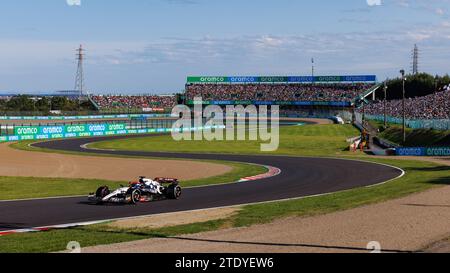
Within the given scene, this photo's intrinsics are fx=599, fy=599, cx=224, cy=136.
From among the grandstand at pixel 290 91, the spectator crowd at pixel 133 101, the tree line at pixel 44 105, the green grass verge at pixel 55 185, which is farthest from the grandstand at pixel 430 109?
the tree line at pixel 44 105

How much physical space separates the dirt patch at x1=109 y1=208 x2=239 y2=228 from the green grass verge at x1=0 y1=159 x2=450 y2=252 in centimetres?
53

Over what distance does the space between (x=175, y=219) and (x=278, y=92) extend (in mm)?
142683

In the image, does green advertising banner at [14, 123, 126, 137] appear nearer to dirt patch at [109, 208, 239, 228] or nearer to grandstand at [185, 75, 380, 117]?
dirt patch at [109, 208, 239, 228]

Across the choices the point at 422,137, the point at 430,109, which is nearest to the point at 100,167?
the point at 422,137

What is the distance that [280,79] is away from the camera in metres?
162

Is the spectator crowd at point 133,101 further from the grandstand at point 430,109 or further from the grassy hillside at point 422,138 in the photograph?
the grassy hillside at point 422,138

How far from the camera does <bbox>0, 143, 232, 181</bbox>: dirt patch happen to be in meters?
36.2

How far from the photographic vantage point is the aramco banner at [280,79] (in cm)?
15125

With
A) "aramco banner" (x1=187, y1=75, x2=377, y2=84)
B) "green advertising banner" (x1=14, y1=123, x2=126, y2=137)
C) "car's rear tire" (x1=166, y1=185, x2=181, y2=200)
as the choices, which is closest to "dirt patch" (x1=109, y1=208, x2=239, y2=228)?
"car's rear tire" (x1=166, y1=185, x2=181, y2=200)

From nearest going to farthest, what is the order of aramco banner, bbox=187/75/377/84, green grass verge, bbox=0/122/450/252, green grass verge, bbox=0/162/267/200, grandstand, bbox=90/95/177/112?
green grass verge, bbox=0/122/450/252, green grass verge, bbox=0/162/267/200, aramco banner, bbox=187/75/377/84, grandstand, bbox=90/95/177/112

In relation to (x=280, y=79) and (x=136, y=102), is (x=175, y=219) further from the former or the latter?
(x=136, y=102)

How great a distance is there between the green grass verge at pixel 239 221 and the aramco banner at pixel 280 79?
4898 inches

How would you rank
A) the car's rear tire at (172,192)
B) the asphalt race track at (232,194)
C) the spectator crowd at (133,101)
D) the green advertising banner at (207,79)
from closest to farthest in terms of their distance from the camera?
the asphalt race track at (232,194)
the car's rear tire at (172,192)
the spectator crowd at (133,101)
the green advertising banner at (207,79)

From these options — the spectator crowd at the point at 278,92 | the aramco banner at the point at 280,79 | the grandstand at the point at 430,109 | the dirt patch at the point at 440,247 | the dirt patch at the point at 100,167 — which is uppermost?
the aramco banner at the point at 280,79
